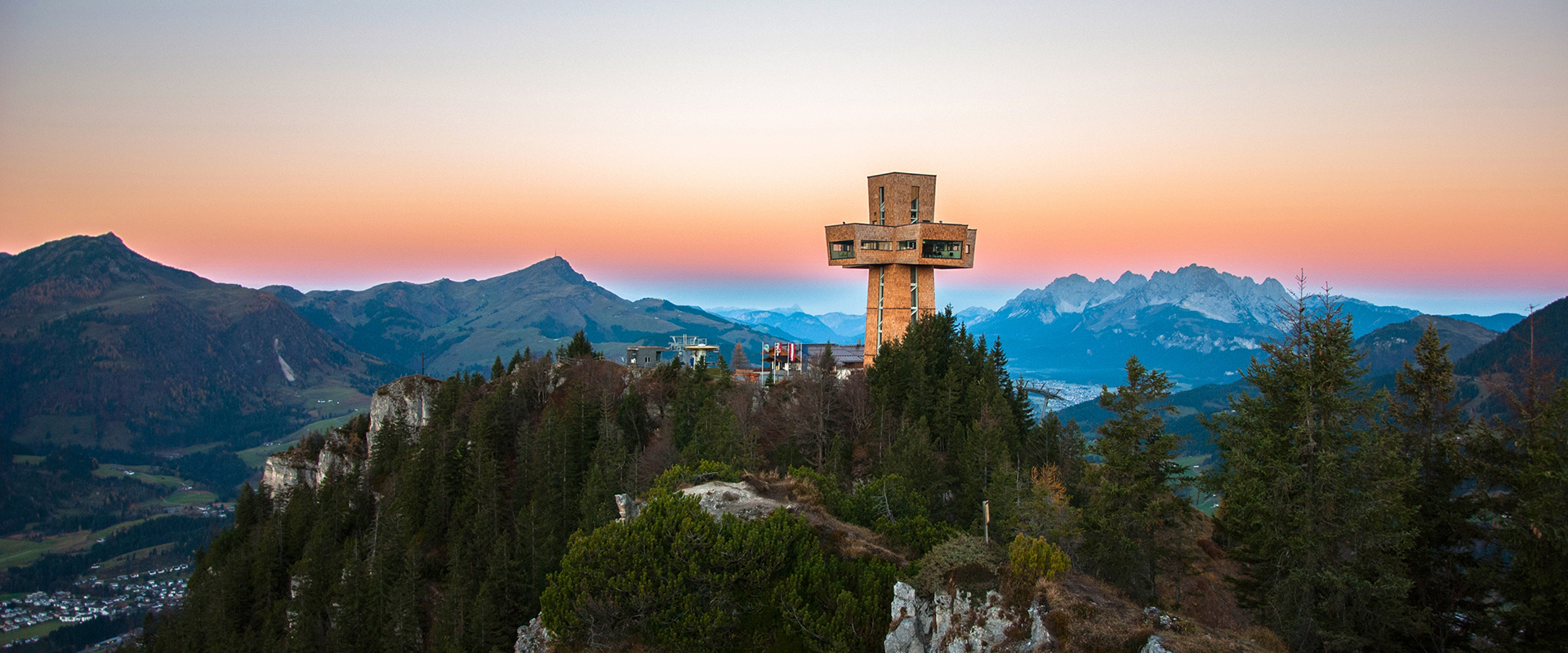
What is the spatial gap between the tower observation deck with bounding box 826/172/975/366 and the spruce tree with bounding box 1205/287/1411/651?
41579 mm

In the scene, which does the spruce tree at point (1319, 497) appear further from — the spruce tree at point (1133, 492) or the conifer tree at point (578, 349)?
the conifer tree at point (578, 349)

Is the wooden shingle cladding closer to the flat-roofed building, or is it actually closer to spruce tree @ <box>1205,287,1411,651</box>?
the flat-roofed building

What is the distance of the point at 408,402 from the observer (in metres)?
93.6

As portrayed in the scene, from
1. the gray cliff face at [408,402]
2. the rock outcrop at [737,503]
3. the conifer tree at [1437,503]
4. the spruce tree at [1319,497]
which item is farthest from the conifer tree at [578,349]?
the conifer tree at [1437,503]

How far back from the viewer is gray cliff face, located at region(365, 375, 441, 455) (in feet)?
304

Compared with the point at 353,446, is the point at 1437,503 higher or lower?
higher

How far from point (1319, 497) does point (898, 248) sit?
1826 inches

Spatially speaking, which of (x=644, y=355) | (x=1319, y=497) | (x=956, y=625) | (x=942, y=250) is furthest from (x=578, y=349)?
(x=1319, y=497)

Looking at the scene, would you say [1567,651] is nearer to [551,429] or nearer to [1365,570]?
[1365,570]

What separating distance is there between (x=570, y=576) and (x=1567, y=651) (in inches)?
1291

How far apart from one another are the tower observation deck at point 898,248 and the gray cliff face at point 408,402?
52.5 m

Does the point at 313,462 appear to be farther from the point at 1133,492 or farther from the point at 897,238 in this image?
the point at 1133,492

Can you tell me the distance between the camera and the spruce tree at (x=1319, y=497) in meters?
26.9

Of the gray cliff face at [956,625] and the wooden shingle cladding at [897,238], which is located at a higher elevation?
the wooden shingle cladding at [897,238]
